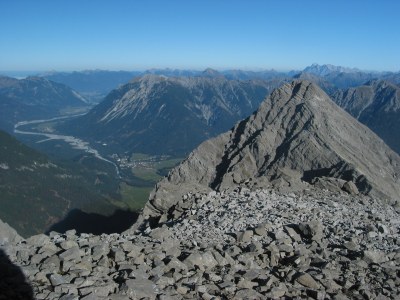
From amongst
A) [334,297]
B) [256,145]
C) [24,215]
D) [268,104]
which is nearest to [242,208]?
[334,297]

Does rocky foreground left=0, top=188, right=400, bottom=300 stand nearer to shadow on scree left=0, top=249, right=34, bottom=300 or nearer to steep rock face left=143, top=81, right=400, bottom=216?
shadow on scree left=0, top=249, right=34, bottom=300

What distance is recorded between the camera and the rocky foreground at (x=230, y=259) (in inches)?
706

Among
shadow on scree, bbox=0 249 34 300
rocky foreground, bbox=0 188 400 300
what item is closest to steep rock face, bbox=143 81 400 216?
rocky foreground, bbox=0 188 400 300

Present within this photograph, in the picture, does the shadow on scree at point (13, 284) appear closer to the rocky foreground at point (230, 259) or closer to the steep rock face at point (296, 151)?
the rocky foreground at point (230, 259)

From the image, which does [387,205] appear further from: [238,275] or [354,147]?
[354,147]

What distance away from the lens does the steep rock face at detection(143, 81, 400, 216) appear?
58438 millimetres

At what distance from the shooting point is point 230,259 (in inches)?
864

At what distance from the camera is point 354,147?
3100 inches

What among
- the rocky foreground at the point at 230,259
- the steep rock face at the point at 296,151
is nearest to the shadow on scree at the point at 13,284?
the rocky foreground at the point at 230,259

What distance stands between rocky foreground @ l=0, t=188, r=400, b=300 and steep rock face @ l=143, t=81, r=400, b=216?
15663 mm

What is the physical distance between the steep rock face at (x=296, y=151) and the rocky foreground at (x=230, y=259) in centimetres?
1566

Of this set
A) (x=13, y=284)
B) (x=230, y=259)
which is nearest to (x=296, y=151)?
(x=230, y=259)

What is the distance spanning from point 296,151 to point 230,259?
161ft

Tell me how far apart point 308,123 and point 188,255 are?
6254 cm
